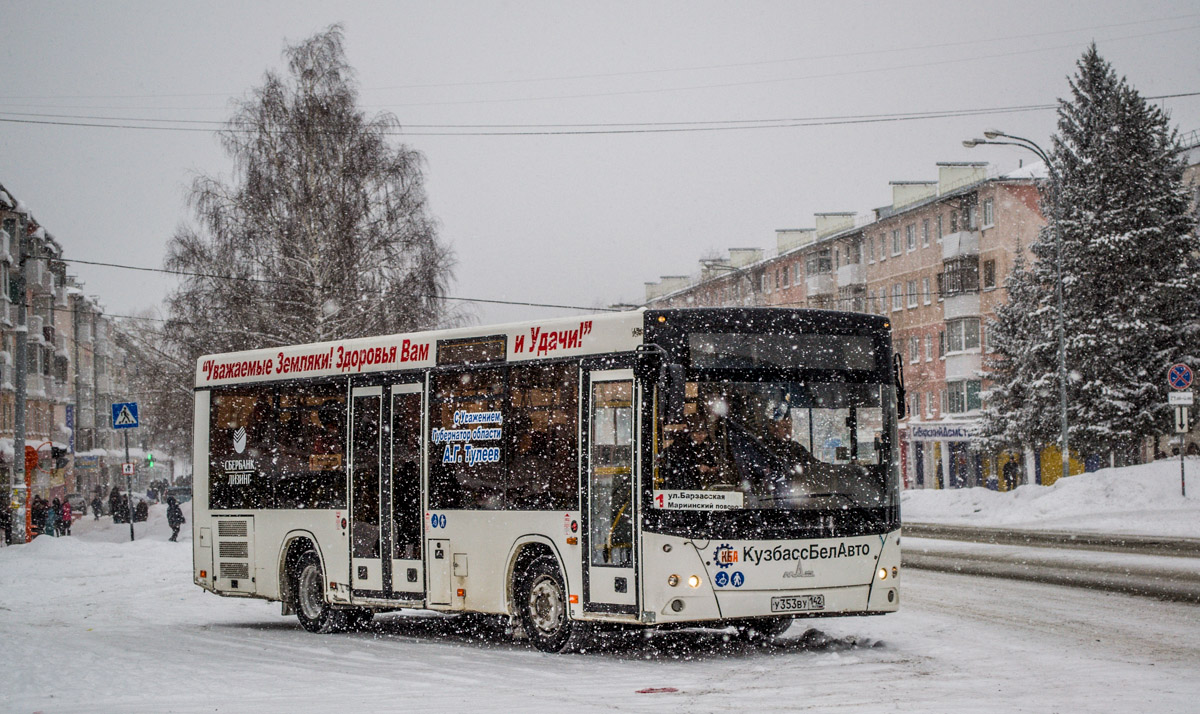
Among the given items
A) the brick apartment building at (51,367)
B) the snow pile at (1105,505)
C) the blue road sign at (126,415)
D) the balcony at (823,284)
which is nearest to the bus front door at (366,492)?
the blue road sign at (126,415)

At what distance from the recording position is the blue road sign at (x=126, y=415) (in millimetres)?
33000

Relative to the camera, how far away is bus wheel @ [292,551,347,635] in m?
17.4

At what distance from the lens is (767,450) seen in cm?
1273

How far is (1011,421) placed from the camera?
5578cm

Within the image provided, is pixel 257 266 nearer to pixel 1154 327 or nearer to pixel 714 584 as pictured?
pixel 1154 327

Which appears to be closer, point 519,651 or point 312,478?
point 519,651

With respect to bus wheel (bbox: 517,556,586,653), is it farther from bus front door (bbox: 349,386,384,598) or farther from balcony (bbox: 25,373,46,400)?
balcony (bbox: 25,373,46,400)

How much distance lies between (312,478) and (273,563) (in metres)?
1.42

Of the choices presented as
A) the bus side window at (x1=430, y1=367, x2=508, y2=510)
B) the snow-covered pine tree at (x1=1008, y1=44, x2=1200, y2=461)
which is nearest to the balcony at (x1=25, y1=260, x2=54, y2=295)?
the snow-covered pine tree at (x1=1008, y1=44, x2=1200, y2=461)

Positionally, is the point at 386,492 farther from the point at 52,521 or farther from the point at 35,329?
the point at 35,329

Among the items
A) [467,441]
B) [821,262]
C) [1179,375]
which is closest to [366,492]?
[467,441]

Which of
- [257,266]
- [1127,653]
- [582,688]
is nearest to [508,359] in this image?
[582,688]

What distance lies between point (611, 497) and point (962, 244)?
59.4 meters

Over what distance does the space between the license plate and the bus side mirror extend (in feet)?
5.63
